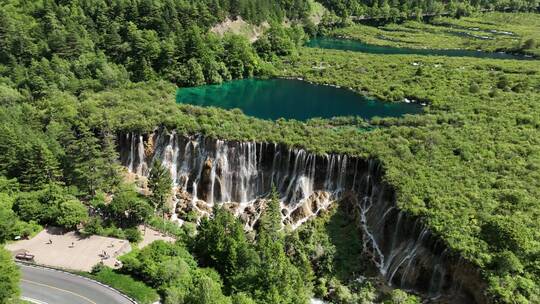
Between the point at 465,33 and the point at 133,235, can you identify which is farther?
the point at 465,33

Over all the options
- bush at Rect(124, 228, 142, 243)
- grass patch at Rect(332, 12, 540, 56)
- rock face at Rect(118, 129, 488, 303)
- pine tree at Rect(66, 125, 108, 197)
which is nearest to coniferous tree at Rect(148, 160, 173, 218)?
rock face at Rect(118, 129, 488, 303)

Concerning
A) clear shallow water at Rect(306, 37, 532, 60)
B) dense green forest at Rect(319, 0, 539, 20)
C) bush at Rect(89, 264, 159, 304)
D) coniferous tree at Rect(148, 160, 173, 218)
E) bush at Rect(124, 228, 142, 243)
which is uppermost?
dense green forest at Rect(319, 0, 539, 20)

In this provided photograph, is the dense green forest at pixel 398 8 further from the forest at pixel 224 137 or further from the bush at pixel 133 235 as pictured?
the bush at pixel 133 235

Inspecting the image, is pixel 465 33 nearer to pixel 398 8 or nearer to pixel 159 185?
pixel 398 8

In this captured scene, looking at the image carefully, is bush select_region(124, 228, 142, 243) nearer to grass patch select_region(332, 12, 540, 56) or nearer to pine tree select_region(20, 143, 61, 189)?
pine tree select_region(20, 143, 61, 189)

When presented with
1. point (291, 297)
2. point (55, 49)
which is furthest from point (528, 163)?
point (55, 49)

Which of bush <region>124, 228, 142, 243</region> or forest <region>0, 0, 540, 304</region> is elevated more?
forest <region>0, 0, 540, 304</region>

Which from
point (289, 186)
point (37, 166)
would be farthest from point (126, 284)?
point (289, 186)
